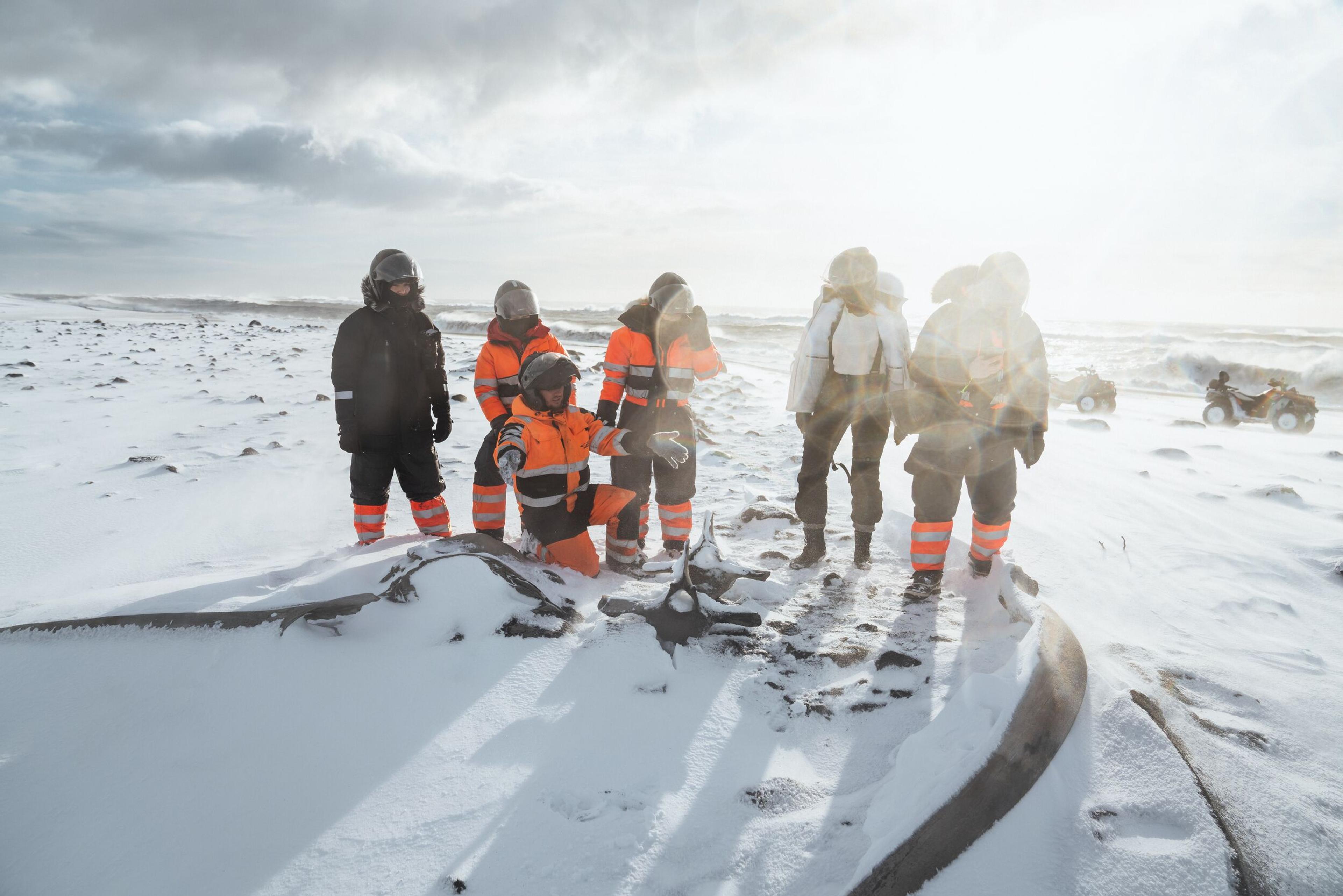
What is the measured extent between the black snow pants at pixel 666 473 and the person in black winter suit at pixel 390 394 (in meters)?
1.26

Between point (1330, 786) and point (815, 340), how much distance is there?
9.06 feet

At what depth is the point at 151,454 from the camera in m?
5.93

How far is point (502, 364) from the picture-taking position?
158 inches

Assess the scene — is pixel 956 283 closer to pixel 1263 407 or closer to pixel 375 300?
pixel 375 300

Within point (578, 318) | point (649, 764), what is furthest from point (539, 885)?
point (578, 318)

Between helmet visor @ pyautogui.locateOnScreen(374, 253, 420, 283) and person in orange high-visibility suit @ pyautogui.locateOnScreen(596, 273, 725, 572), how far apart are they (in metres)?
1.36

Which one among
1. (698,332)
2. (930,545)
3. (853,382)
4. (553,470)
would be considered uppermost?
(698,332)

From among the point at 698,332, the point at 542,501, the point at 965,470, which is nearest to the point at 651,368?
the point at 698,332

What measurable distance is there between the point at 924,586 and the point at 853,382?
4.18ft

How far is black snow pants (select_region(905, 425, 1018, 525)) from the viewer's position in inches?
131

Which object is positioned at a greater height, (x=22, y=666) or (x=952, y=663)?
(x=22, y=666)

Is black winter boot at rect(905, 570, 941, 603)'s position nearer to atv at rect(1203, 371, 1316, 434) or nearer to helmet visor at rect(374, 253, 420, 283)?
helmet visor at rect(374, 253, 420, 283)

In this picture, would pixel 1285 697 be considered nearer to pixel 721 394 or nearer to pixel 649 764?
pixel 649 764

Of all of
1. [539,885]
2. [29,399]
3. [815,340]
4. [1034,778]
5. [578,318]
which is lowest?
[539,885]
